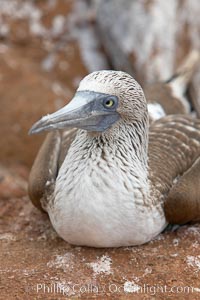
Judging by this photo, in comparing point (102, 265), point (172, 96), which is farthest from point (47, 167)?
point (172, 96)

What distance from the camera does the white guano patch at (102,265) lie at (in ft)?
14.1

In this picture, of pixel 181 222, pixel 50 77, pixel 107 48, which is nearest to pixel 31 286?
pixel 181 222

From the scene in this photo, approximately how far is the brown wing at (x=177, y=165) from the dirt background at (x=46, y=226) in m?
0.27

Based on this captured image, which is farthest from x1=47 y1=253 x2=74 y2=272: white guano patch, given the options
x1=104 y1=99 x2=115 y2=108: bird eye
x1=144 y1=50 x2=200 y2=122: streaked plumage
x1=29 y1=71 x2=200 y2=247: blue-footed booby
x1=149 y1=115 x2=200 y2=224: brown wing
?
x1=144 y1=50 x2=200 y2=122: streaked plumage

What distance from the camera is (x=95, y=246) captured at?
4.44 m

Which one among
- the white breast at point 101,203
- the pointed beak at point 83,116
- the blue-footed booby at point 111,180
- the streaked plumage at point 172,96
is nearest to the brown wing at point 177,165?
the blue-footed booby at point 111,180

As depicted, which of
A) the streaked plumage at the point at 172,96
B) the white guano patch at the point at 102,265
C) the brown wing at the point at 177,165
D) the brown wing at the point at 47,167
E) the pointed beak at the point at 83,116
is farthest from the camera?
the streaked plumage at the point at 172,96

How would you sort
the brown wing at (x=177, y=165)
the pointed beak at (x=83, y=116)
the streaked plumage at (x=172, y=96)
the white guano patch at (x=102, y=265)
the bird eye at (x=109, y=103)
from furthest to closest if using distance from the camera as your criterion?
the streaked plumage at (x=172, y=96) < the brown wing at (x=177, y=165) < the white guano patch at (x=102, y=265) < the bird eye at (x=109, y=103) < the pointed beak at (x=83, y=116)

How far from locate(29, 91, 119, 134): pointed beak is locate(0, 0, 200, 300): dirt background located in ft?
3.09

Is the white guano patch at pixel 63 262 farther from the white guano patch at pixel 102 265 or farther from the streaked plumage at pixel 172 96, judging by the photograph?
the streaked plumage at pixel 172 96

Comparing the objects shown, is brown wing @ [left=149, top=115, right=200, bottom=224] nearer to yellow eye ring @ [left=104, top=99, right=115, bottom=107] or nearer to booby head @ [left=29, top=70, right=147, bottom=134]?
booby head @ [left=29, top=70, right=147, bottom=134]

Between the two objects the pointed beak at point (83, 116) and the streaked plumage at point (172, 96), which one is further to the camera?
the streaked plumage at point (172, 96)

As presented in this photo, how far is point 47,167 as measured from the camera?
190 inches

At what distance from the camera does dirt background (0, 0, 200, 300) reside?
4180mm
